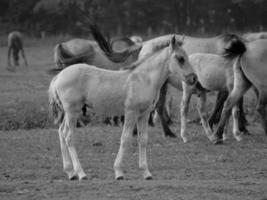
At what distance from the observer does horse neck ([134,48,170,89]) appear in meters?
10.5

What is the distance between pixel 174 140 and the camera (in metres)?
15.4

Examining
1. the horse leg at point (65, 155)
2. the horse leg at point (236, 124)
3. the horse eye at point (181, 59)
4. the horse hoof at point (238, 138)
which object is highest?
Result: the horse eye at point (181, 59)

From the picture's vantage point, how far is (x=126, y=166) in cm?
1187

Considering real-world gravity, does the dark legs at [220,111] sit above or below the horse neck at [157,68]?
below

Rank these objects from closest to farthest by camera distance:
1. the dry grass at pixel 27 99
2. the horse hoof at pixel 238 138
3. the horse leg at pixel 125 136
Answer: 1. the horse leg at pixel 125 136
2. the horse hoof at pixel 238 138
3. the dry grass at pixel 27 99

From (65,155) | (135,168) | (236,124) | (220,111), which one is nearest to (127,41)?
(220,111)

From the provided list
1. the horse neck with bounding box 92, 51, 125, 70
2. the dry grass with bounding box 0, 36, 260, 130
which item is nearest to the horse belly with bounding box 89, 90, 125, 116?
the horse neck with bounding box 92, 51, 125, 70

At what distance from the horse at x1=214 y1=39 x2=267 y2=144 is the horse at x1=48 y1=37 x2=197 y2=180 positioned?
3.80 metres

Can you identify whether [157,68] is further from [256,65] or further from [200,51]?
[200,51]

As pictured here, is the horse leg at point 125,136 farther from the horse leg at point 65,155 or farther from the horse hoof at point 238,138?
the horse hoof at point 238,138

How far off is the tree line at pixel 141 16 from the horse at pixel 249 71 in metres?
44.3

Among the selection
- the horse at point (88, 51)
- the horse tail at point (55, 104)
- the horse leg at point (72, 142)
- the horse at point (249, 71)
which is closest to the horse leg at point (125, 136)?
the horse leg at point (72, 142)

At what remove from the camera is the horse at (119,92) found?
1038 cm

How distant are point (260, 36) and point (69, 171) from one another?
842 cm
